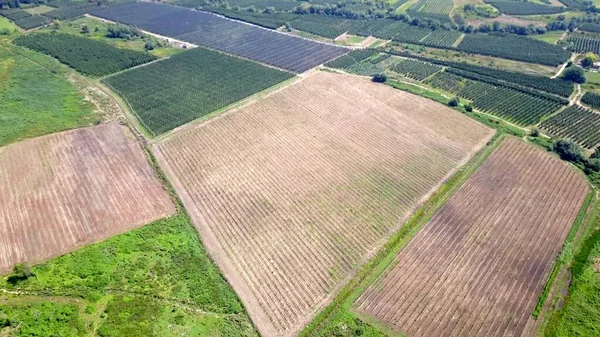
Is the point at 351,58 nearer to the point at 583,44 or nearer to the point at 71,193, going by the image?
the point at 583,44

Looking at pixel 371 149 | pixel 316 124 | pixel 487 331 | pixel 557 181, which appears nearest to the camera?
pixel 487 331

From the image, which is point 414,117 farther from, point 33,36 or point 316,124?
point 33,36

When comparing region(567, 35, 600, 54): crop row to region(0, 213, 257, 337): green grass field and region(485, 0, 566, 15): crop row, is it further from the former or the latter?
region(0, 213, 257, 337): green grass field

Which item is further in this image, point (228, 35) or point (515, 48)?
point (228, 35)

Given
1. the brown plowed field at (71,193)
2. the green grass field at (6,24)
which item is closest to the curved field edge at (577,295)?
the brown plowed field at (71,193)

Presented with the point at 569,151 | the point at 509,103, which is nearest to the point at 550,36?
the point at 509,103

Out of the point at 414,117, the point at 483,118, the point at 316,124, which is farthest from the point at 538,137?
the point at 316,124
